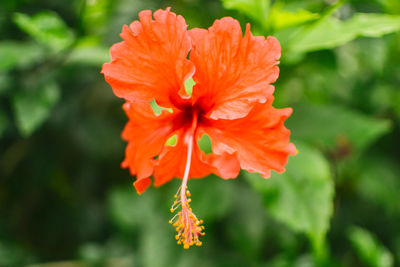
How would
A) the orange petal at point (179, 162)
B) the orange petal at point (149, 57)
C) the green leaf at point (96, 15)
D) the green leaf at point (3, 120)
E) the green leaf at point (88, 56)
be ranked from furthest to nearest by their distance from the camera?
the green leaf at point (96, 15)
the green leaf at point (3, 120)
the green leaf at point (88, 56)
the orange petal at point (179, 162)
the orange petal at point (149, 57)

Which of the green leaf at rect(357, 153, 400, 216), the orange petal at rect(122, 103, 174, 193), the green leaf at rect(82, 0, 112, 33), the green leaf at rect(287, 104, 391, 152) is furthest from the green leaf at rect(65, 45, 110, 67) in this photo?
the green leaf at rect(357, 153, 400, 216)

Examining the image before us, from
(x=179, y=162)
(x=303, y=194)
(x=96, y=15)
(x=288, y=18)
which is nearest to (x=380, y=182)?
(x=303, y=194)

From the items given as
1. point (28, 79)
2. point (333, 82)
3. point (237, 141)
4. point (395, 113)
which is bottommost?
point (395, 113)

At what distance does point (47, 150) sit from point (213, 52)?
132cm

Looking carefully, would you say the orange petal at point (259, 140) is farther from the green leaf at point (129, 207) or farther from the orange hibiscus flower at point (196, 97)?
the green leaf at point (129, 207)

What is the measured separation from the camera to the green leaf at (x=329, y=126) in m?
1.54

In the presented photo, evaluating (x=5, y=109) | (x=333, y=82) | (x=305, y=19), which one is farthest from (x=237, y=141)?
(x=333, y=82)

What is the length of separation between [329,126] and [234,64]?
2.77 feet

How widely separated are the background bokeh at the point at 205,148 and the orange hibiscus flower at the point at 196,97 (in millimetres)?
270

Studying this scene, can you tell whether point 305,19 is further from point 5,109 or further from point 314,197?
point 5,109

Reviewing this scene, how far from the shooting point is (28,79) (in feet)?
4.99

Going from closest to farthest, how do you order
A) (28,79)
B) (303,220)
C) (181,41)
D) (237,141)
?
(181,41) → (237,141) → (303,220) → (28,79)

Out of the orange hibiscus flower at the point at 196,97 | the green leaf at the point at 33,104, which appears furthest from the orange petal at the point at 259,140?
the green leaf at the point at 33,104

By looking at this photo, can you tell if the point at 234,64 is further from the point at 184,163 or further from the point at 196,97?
the point at 184,163
